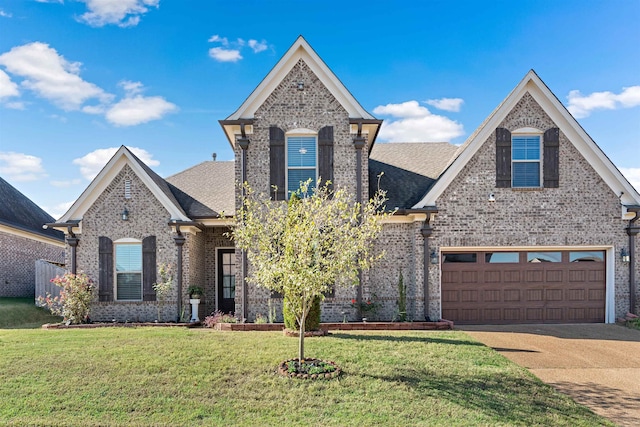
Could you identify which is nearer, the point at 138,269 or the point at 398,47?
the point at 138,269

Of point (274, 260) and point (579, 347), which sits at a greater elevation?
point (274, 260)

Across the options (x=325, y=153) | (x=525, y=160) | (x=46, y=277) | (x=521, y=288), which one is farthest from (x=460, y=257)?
(x=46, y=277)

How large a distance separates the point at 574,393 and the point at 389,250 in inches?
280

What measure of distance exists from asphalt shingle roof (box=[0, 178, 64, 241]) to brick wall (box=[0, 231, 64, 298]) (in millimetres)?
655

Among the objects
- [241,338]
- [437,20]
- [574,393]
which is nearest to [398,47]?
[437,20]

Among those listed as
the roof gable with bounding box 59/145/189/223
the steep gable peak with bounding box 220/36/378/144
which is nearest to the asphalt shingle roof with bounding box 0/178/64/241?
the roof gable with bounding box 59/145/189/223

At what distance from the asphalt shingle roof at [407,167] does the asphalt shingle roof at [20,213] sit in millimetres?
16541

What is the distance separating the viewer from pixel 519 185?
14.3 meters

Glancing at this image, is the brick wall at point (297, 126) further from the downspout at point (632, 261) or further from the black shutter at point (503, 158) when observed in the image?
the downspout at point (632, 261)

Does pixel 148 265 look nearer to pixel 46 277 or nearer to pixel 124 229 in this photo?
pixel 124 229

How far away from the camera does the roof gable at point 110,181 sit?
14781mm

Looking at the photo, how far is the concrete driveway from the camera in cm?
776

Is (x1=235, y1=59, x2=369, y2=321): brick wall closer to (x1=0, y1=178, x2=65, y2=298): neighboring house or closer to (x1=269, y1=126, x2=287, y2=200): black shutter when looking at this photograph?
(x1=269, y1=126, x2=287, y2=200): black shutter

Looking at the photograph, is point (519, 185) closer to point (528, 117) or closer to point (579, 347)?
point (528, 117)
